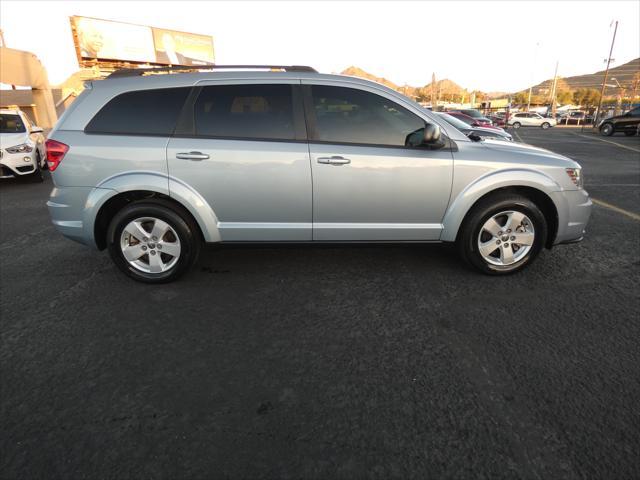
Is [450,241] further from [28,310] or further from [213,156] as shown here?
[28,310]

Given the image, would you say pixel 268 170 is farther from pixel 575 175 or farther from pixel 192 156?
pixel 575 175

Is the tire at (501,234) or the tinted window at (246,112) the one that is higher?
the tinted window at (246,112)

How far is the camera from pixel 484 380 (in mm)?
2332

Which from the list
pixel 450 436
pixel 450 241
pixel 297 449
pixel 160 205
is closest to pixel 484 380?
pixel 450 436

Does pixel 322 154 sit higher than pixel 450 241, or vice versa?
pixel 322 154

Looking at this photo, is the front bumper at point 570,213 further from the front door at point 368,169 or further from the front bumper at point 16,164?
the front bumper at point 16,164

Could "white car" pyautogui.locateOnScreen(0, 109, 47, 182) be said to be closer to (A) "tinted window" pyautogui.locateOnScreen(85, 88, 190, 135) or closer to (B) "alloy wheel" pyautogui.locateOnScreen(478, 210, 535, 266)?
(A) "tinted window" pyautogui.locateOnScreen(85, 88, 190, 135)

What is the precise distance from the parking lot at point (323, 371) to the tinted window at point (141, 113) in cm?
141

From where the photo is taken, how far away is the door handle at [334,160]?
134 inches

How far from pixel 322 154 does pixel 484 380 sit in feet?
7.01

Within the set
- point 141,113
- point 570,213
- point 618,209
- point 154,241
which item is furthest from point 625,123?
point 154,241

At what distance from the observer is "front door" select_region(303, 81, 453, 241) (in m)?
3.43

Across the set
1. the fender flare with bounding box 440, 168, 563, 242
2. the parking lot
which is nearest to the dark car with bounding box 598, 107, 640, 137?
the fender flare with bounding box 440, 168, 563, 242

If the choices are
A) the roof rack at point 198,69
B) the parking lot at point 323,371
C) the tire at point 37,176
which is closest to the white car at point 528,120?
the tire at point 37,176
